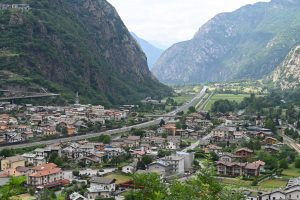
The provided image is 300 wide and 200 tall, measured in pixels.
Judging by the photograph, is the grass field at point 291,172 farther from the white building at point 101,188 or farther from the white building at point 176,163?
the white building at point 101,188

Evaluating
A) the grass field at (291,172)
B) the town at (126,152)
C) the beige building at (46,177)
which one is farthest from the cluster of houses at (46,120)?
the grass field at (291,172)

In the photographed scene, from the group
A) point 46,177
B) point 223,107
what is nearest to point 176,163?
point 46,177

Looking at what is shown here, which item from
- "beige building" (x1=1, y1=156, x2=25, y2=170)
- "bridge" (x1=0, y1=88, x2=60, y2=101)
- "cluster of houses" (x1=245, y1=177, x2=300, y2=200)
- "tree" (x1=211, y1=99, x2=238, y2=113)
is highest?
"bridge" (x1=0, y1=88, x2=60, y2=101)

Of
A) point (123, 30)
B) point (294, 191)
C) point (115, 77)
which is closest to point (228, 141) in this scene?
point (294, 191)

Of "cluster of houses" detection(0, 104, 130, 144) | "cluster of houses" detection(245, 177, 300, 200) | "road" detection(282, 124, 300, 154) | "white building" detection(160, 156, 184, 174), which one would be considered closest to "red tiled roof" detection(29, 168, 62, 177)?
"white building" detection(160, 156, 184, 174)

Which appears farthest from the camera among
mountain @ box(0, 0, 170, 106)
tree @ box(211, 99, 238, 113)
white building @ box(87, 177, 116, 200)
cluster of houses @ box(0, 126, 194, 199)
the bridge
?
tree @ box(211, 99, 238, 113)

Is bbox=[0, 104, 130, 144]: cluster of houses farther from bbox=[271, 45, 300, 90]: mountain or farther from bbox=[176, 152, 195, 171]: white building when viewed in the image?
bbox=[271, 45, 300, 90]: mountain

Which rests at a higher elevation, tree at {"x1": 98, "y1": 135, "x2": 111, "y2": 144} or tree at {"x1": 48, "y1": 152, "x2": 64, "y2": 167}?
tree at {"x1": 98, "y1": 135, "x2": 111, "y2": 144}
